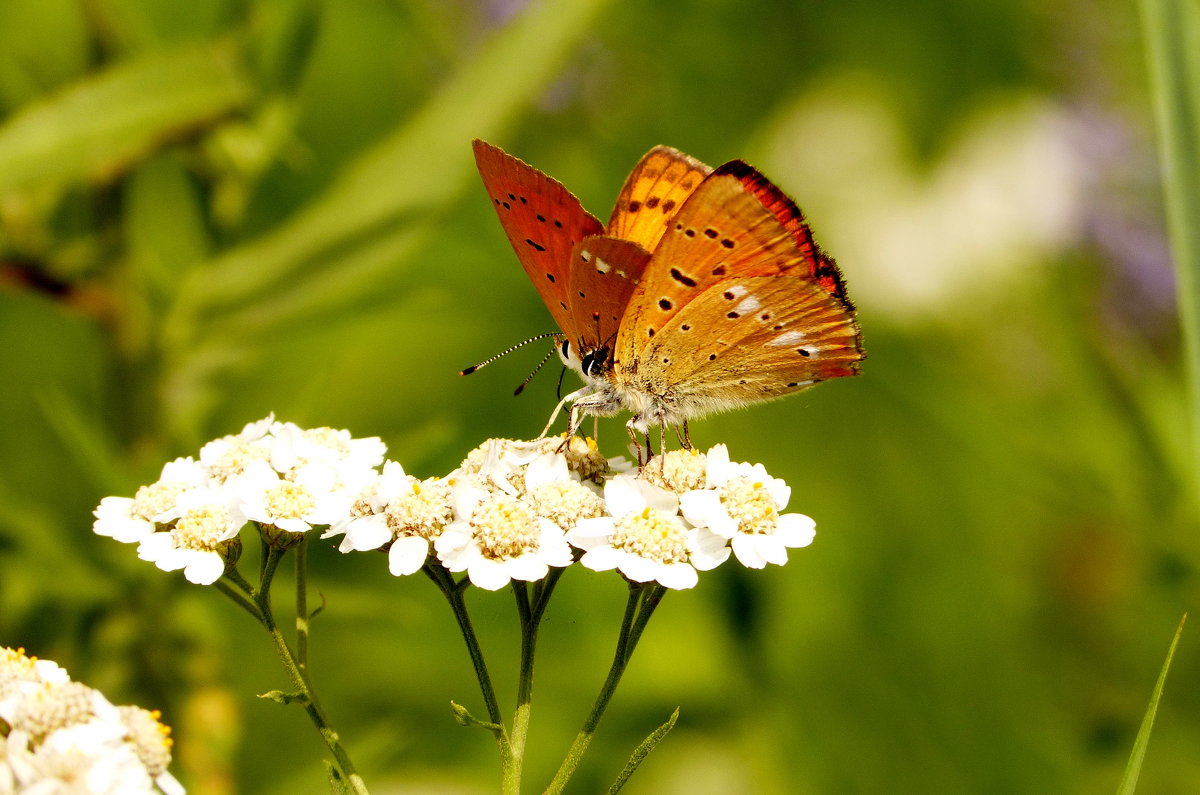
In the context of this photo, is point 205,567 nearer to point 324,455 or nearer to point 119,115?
point 324,455

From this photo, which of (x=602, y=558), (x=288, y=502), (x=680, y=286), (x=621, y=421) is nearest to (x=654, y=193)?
(x=680, y=286)

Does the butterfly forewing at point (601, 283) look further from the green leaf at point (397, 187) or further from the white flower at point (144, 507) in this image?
the white flower at point (144, 507)

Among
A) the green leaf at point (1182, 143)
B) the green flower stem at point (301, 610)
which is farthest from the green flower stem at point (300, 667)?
the green leaf at point (1182, 143)

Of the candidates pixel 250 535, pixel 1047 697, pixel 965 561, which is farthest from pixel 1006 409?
pixel 250 535

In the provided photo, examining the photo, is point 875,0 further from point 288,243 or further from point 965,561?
point 288,243

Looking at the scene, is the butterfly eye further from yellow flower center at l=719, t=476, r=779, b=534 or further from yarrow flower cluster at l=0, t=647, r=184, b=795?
yarrow flower cluster at l=0, t=647, r=184, b=795

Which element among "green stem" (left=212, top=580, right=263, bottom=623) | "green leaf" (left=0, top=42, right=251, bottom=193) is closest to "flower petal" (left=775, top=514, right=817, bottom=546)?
"green stem" (left=212, top=580, right=263, bottom=623)

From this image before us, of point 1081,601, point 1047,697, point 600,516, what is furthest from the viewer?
point 1081,601
